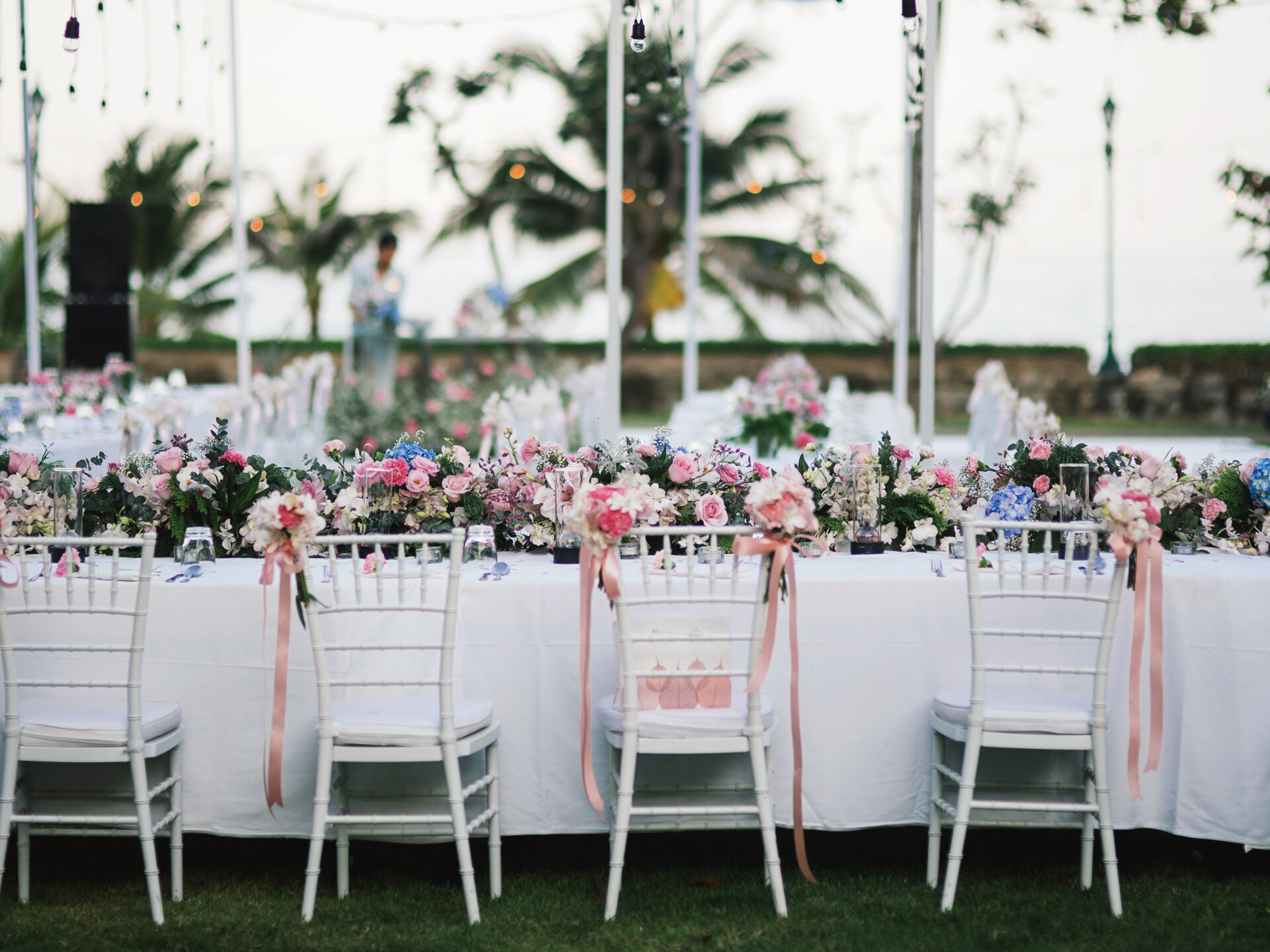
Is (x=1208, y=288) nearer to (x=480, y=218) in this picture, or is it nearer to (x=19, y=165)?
(x=480, y=218)

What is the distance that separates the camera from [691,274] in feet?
33.0

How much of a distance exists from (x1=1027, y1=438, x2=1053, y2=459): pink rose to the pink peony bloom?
1.88 meters

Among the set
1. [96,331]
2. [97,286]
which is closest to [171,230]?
[97,286]

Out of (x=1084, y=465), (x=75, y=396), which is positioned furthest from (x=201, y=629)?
(x=75, y=396)

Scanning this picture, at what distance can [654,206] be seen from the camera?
759 inches

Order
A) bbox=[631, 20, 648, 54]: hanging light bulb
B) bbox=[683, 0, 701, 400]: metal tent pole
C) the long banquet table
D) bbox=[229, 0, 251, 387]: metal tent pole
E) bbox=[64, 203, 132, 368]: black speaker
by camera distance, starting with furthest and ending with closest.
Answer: bbox=[64, 203, 132, 368]: black speaker
bbox=[683, 0, 701, 400]: metal tent pole
bbox=[229, 0, 251, 387]: metal tent pole
bbox=[631, 20, 648, 54]: hanging light bulb
the long banquet table

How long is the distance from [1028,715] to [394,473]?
6.19 feet

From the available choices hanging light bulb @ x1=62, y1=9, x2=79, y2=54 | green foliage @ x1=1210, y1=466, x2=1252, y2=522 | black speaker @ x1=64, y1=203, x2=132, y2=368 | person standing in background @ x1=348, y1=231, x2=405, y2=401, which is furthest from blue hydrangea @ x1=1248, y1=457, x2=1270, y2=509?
black speaker @ x1=64, y1=203, x2=132, y2=368

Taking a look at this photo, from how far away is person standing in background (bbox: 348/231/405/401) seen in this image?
10719 millimetres

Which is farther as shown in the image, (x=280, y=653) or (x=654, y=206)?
(x=654, y=206)

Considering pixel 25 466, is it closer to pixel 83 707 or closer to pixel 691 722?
pixel 83 707

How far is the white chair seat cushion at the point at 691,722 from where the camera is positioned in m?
3.14

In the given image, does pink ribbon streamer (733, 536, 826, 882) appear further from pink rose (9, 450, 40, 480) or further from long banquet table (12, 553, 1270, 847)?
pink rose (9, 450, 40, 480)

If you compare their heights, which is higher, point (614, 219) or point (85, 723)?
Result: point (614, 219)
